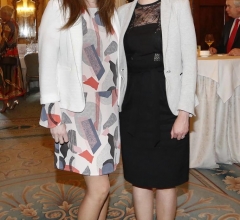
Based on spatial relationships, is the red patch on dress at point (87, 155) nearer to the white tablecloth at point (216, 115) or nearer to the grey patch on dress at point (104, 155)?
the grey patch on dress at point (104, 155)

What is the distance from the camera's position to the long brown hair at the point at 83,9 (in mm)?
1853

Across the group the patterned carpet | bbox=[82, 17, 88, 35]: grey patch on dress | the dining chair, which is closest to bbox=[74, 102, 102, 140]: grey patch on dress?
bbox=[82, 17, 88, 35]: grey patch on dress

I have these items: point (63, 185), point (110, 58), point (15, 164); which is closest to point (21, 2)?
point (15, 164)

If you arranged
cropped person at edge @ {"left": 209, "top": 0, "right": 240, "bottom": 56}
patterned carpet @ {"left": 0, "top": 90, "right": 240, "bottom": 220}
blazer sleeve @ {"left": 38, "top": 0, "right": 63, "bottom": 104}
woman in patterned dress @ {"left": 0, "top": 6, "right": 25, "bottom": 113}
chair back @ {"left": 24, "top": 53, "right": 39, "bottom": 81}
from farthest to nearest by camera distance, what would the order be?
chair back @ {"left": 24, "top": 53, "right": 39, "bottom": 81}, woman in patterned dress @ {"left": 0, "top": 6, "right": 25, "bottom": 113}, cropped person at edge @ {"left": 209, "top": 0, "right": 240, "bottom": 56}, patterned carpet @ {"left": 0, "top": 90, "right": 240, "bottom": 220}, blazer sleeve @ {"left": 38, "top": 0, "right": 63, "bottom": 104}

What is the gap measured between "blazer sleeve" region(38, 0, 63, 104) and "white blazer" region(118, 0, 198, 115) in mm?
494

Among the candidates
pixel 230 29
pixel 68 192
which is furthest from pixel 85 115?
pixel 230 29

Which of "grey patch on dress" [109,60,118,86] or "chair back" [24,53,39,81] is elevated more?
"grey patch on dress" [109,60,118,86]

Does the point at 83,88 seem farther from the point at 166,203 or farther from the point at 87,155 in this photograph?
the point at 166,203

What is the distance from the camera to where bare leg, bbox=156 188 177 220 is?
2168 millimetres

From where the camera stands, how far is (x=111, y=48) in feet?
6.61

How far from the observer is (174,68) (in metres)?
1.95

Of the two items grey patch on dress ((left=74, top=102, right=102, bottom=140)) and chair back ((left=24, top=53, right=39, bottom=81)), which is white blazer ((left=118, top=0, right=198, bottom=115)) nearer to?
grey patch on dress ((left=74, top=102, right=102, bottom=140))

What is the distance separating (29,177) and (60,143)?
186 cm

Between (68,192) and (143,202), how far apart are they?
44.5 inches
